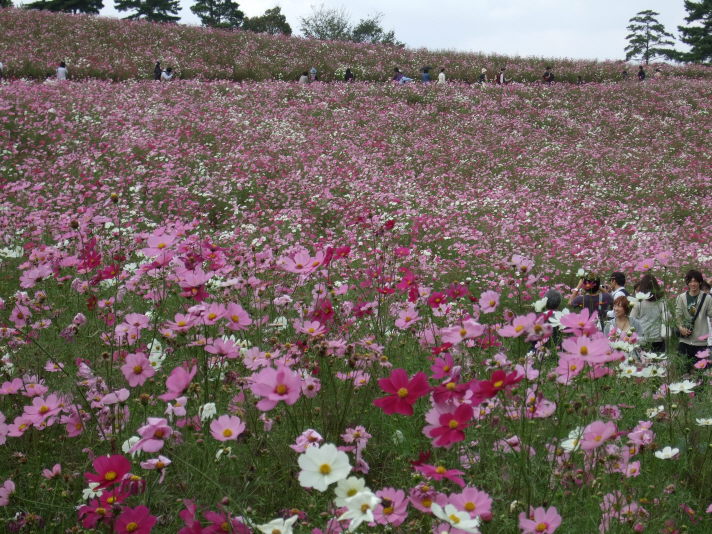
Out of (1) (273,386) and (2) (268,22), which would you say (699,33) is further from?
(1) (273,386)

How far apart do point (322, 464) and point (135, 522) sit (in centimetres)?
47

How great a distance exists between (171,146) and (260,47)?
1494 centimetres

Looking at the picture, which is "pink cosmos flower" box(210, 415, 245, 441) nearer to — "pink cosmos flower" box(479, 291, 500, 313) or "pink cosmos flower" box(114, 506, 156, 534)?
"pink cosmos flower" box(114, 506, 156, 534)

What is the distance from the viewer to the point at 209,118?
13961 mm

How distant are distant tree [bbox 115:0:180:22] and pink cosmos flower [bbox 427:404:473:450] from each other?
47.9 meters

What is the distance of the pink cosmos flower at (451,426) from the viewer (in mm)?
1253

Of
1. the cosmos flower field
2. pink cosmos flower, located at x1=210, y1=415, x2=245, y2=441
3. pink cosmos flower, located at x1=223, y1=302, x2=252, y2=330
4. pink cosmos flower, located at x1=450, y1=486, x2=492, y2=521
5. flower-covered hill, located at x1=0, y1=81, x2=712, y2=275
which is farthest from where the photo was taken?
flower-covered hill, located at x1=0, y1=81, x2=712, y2=275

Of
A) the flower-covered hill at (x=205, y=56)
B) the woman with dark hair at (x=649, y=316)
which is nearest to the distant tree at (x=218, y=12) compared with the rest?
the flower-covered hill at (x=205, y=56)

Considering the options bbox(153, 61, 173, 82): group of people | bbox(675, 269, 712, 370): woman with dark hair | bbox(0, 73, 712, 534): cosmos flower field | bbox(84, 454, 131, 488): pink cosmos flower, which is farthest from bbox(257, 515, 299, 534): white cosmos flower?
bbox(153, 61, 173, 82): group of people

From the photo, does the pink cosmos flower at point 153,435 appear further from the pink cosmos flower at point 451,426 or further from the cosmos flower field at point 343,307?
the pink cosmos flower at point 451,426

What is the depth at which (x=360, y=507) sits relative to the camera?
97 centimetres

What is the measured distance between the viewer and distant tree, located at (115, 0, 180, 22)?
1673 inches

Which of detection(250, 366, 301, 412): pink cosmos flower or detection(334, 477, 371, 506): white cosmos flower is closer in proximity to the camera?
detection(334, 477, 371, 506): white cosmos flower

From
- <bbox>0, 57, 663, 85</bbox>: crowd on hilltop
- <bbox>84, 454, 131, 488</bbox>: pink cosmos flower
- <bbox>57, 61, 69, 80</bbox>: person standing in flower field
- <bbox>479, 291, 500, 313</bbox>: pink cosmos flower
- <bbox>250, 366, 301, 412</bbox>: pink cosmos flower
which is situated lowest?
<bbox>84, 454, 131, 488</bbox>: pink cosmos flower
